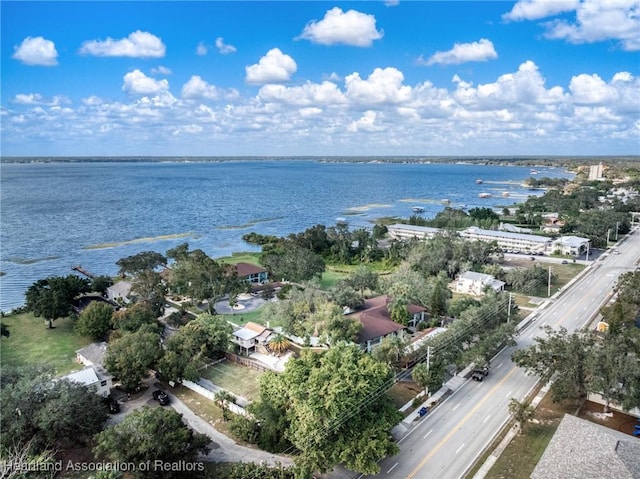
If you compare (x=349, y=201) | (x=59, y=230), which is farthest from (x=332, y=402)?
(x=349, y=201)

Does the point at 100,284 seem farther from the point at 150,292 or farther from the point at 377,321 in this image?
the point at 377,321

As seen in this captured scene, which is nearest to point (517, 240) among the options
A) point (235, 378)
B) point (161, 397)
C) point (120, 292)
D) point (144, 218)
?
point (235, 378)

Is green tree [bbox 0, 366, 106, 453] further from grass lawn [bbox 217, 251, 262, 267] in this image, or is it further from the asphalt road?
grass lawn [bbox 217, 251, 262, 267]

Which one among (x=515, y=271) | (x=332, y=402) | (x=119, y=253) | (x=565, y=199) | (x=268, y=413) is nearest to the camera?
(x=332, y=402)

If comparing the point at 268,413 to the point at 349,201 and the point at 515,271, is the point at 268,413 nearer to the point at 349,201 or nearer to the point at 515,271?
the point at 515,271

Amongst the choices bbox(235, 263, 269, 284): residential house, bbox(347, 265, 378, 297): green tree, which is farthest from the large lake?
bbox(347, 265, 378, 297): green tree

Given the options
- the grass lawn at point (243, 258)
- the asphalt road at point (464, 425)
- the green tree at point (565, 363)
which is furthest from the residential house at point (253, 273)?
the green tree at point (565, 363)

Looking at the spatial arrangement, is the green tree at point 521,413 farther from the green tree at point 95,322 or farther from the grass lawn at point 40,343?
the green tree at point 95,322
